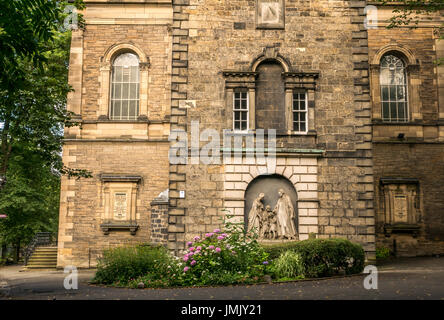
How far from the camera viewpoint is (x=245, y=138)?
17844 millimetres

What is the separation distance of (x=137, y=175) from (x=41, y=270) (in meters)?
6.27

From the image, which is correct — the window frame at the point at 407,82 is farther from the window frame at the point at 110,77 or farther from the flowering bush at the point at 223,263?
the flowering bush at the point at 223,263

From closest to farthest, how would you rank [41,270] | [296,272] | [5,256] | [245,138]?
1. [296,272]
2. [245,138]
3. [41,270]
4. [5,256]

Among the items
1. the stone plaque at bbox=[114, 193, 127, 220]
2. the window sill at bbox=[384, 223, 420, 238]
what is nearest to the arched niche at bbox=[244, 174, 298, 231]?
the window sill at bbox=[384, 223, 420, 238]

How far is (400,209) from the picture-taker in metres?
23.0

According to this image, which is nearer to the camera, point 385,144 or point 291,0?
point 291,0

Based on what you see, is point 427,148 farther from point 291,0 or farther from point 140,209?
point 140,209

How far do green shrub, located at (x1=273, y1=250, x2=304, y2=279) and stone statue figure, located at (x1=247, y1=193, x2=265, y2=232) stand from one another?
11.2 feet

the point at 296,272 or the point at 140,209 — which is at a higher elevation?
the point at 140,209

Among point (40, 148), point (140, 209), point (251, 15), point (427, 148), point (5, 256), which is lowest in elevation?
point (5, 256)

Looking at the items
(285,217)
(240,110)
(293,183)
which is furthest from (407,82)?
(285,217)

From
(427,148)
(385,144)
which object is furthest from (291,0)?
(427,148)

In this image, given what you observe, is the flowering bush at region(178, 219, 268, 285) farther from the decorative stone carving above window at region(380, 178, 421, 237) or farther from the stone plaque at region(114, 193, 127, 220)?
the decorative stone carving above window at region(380, 178, 421, 237)

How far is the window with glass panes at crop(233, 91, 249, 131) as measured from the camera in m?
18.1
